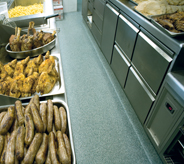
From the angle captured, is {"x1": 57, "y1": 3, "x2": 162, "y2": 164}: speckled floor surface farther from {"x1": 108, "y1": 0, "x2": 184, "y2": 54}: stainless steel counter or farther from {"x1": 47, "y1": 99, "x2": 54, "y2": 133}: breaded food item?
{"x1": 108, "y1": 0, "x2": 184, "y2": 54}: stainless steel counter

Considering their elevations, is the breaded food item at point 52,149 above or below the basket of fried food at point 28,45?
below

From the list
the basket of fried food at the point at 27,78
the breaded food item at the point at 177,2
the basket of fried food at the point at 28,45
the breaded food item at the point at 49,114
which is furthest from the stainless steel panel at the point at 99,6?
the breaded food item at the point at 49,114

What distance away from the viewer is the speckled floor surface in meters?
1.42

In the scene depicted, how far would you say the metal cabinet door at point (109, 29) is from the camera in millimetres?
1914

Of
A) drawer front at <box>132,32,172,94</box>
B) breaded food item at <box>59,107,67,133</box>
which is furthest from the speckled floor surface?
breaded food item at <box>59,107,67,133</box>

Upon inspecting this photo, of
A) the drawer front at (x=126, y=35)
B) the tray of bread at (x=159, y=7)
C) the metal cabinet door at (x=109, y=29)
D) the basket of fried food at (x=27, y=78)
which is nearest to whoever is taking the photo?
the basket of fried food at (x=27, y=78)

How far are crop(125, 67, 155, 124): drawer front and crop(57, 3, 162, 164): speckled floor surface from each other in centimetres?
19

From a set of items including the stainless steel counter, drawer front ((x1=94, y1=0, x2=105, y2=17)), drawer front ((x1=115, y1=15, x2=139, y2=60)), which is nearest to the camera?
the stainless steel counter

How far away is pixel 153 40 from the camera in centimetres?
126

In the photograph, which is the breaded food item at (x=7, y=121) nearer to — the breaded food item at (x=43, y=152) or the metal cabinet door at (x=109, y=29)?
the breaded food item at (x=43, y=152)

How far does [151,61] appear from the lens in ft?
4.22

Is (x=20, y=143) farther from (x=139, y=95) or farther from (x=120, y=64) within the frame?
(x=120, y=64)

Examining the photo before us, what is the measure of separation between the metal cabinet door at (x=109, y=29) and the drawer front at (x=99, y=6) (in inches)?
5.7

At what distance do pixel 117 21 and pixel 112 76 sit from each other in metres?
0.80
